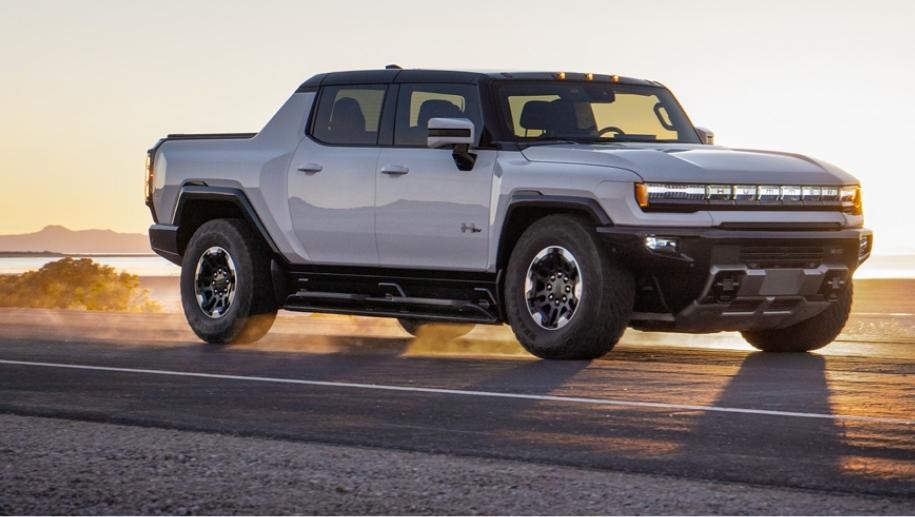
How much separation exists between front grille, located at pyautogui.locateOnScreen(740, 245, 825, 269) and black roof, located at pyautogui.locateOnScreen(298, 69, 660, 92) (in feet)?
7.55

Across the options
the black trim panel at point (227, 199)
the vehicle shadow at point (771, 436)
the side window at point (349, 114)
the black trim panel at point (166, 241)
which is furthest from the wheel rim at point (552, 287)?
the black trim panel at point (166, 241)

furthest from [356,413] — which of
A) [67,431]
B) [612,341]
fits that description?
[612,341]

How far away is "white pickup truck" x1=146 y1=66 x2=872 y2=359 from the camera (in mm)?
10953

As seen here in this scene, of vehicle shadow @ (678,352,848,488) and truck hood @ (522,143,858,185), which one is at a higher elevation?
truck hood @ (522,143,858,185)

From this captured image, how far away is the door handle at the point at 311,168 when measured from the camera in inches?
499

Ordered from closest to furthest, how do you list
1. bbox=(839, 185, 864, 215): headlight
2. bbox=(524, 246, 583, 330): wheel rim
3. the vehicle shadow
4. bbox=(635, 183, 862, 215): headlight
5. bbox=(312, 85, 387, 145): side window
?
the vehicle shadow, bbox=(635, 183, 862, 215): headlight, bbox=(524, 246, 583, 330): wheel rim, bbox=(839, 185, 864, 215): headlight, bbox=(312, 85, 387, 145): side window

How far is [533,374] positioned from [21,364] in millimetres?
3691

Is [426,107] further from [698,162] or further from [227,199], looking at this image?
[698,162]

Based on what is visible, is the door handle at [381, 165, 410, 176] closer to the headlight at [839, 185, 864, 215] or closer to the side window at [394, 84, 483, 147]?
the side window at [394, 84, 483, 147]

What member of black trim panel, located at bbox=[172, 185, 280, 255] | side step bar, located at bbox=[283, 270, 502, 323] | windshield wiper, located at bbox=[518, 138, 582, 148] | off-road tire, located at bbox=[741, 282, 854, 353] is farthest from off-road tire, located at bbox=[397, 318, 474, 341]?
windshield wiper, located at bbox=[518, 138, 582, 148]

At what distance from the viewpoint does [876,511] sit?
18.9 ft

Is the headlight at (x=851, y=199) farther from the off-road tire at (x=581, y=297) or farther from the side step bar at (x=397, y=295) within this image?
the side step bar at (x=397, y=295)

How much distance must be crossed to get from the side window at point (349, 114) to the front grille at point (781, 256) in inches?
119

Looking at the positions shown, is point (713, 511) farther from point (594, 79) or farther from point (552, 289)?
point (594, 79)
